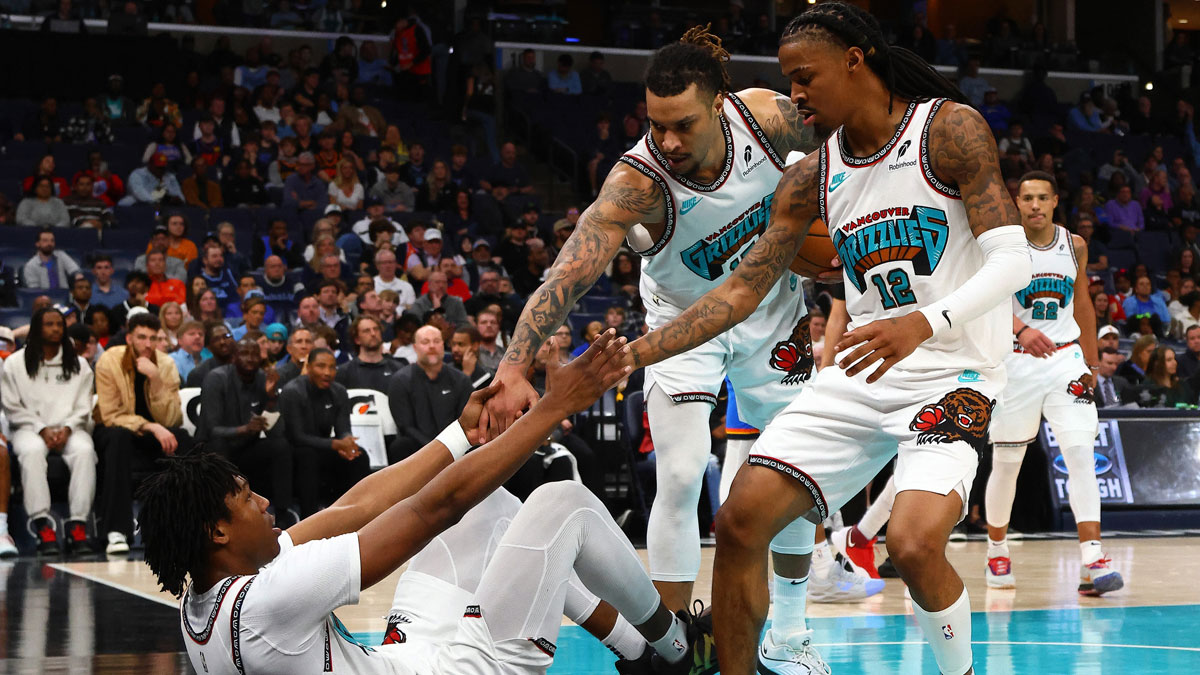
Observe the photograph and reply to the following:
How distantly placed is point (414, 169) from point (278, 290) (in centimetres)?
358

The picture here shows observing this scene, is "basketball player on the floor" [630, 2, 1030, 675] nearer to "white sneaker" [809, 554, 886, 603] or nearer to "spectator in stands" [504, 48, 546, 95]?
"white sneaker" [809, 554, 886, 603]

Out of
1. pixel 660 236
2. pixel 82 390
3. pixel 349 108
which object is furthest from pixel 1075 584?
pixel 349 108

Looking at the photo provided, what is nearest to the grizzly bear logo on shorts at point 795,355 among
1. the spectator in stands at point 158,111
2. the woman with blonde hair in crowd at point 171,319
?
the woman with blonde hair in crowd at point 171,319

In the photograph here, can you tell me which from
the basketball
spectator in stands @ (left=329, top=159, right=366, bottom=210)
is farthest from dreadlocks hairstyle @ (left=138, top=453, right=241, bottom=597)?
spectator in stands @ (left=329, top=159, right=366, bottom=210)

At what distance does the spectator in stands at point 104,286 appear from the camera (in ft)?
38.3

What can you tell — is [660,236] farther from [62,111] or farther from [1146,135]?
[1146,135]

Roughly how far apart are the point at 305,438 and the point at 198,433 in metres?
0.74

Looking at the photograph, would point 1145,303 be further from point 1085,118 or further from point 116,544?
point 116,544

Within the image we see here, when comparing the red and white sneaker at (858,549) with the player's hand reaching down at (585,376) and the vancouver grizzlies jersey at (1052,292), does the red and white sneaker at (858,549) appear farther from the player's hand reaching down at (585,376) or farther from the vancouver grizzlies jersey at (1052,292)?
the player's hand reaching down at (585,376)

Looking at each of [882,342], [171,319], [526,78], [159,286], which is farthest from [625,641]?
[526,78]

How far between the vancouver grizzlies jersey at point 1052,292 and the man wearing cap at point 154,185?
9.40 m

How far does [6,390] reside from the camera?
31.2 ft

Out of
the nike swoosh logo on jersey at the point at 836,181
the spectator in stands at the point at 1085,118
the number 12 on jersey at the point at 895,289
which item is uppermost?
the nike swoosh logo on jersey at the point at 836,181

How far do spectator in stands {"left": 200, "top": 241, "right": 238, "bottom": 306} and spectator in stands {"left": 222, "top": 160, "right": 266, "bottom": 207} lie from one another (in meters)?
2.00
